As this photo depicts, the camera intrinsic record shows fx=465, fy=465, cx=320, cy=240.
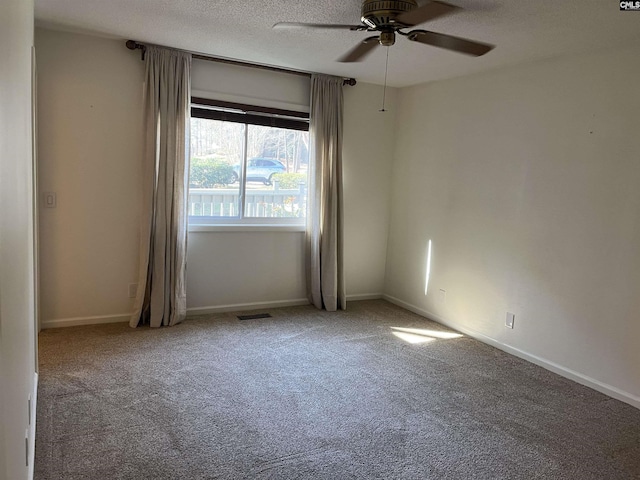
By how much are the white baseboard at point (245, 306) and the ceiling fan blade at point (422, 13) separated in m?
3.06

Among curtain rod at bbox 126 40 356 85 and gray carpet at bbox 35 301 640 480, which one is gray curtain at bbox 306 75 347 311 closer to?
curtain rod at bbox 126 40 356 85

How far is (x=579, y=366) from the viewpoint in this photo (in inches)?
132

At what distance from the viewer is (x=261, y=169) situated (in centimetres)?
463

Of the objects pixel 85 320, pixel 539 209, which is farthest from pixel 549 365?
pixel 85 320

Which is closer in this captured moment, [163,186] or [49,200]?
[49,200]

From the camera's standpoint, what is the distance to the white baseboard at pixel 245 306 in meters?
4.44

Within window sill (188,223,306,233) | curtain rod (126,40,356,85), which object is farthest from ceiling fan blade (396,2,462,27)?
window sill (188,223,306,233)

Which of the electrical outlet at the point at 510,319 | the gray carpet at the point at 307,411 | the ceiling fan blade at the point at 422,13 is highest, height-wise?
the ceiling fan blade at the point at 422,13

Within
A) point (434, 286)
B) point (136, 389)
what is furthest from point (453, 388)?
point (136, 389)

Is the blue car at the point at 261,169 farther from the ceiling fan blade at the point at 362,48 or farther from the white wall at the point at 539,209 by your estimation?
the ceiling fan blade at the point at 362,48

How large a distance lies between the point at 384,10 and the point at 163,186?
240 centimetres

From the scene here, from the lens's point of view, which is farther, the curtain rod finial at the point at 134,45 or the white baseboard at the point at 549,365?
the curtain rod finial at the point at 134,45

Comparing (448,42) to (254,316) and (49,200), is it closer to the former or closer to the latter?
(254,316)

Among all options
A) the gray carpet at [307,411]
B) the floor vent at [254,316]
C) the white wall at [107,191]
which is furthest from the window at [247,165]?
the gray carpet at [307,411]
